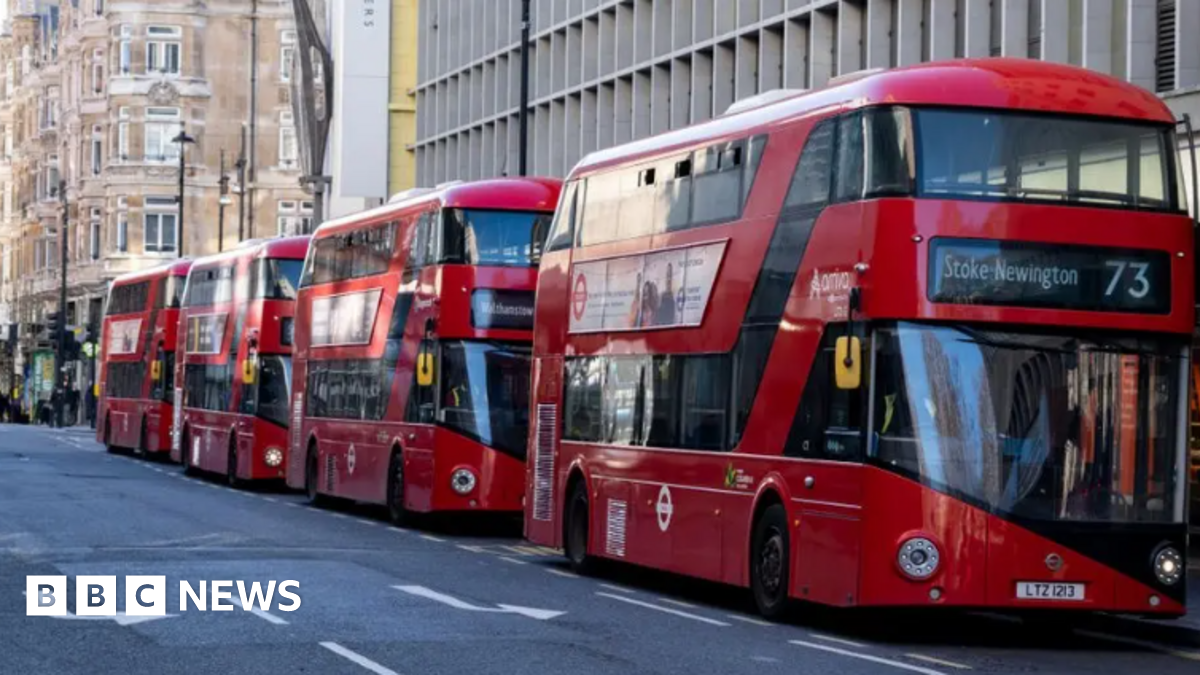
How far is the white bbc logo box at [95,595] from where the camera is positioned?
60.5ft

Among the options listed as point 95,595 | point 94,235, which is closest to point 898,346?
point 95,595

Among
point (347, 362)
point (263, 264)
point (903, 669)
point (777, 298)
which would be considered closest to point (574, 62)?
point (263, 264)

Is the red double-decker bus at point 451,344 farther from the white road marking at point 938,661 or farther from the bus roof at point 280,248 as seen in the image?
the white road marking at point 938,661

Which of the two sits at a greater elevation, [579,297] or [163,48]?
[163,48]

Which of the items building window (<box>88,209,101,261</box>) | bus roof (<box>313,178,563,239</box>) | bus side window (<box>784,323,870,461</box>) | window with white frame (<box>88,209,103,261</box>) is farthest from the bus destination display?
building window (<box>88,209,101,261</box>)

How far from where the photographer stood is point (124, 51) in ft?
331

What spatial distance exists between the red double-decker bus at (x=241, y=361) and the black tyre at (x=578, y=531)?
18.4 metres

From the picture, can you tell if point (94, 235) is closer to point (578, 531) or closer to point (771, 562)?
point (578, 531)

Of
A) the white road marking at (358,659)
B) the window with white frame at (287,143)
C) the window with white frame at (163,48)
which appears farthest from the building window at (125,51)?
the white road marking at (358,659)

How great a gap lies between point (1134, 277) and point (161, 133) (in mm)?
85908

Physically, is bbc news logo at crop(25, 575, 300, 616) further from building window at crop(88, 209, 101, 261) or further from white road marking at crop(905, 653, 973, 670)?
building window at crop(88, 209, 101, 261)

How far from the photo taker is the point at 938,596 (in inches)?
691

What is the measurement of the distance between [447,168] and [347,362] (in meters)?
26.1

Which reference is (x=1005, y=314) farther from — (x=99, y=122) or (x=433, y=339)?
(x=99, y=122)
